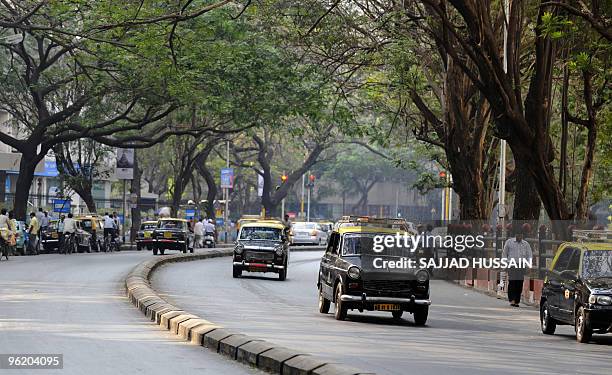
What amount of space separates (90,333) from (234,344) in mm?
3299

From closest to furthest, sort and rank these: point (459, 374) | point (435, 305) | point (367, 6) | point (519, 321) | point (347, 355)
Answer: point (459, 374) → point (347, 355) → point (519, 321) → point (435, 305) → point (367, 6)

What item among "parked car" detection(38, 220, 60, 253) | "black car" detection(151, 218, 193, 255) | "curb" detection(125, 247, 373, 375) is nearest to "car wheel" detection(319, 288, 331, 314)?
"curb" detection(125, 247, 373, 375)

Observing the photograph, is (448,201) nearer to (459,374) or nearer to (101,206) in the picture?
(101,206)

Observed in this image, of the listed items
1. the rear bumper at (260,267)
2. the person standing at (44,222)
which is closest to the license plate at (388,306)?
the rear bumper at (260,267)

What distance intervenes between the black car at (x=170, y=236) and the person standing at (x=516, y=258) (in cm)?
2654

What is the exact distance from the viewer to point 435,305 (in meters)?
29.1

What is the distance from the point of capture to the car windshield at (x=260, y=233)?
37.7m

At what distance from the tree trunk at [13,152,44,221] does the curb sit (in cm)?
2753

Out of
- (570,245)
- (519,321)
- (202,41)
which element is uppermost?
(202,41)

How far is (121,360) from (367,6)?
78.5 ft

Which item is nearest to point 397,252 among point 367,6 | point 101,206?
point 367,6

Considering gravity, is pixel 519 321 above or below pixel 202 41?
below

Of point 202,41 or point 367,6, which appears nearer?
point 367,6

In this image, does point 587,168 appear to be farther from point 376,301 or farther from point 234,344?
point 234,344
